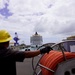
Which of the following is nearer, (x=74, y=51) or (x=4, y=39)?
(x=4, y=39)

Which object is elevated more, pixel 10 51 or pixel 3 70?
pixel 10 51

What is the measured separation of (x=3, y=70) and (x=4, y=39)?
19.1 inches

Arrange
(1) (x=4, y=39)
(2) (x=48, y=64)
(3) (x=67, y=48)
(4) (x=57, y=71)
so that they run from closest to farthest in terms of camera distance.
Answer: (1) (x=4, y=39) < (4) (x=57, y=71) < (2) (x=48, y=64) < (3) (x=67, y=48)

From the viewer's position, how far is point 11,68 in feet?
13.5

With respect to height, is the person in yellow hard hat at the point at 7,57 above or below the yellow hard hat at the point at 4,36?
below

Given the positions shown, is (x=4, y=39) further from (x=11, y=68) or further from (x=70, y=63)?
(x=70, y=63)

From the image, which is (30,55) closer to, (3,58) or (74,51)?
(3,58)

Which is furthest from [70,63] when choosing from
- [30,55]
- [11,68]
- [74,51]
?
[11,68]

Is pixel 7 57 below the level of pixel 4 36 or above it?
below

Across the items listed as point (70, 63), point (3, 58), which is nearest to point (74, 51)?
point (70, 63)

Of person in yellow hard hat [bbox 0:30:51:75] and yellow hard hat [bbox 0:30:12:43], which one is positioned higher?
yellow hard hat [bbox 0:30:12:43]

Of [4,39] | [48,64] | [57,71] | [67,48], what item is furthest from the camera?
[67,48]

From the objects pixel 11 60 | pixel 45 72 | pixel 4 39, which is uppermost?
pixel 4 39

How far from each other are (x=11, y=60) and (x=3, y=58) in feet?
0.42
